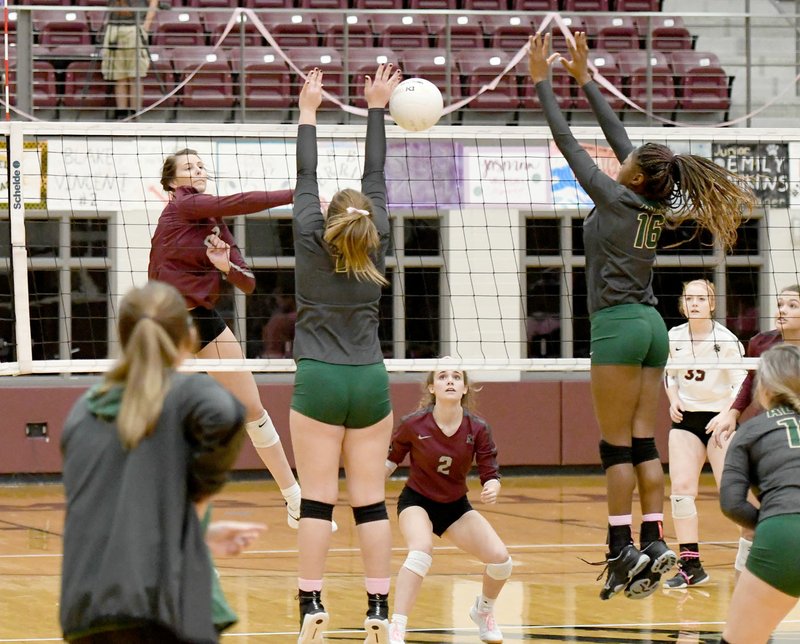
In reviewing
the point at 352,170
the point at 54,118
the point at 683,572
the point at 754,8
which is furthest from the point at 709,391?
the point at 754,8

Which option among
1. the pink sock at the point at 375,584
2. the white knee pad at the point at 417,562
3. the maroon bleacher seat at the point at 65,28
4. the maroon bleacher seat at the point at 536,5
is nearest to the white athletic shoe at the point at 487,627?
the white knee pad at the point at 417,562

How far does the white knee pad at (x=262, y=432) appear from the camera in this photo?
7547mm

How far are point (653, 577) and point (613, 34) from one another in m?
10.4

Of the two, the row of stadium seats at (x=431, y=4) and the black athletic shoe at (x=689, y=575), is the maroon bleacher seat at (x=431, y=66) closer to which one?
the row of stadium seats at (x=431, y=4)

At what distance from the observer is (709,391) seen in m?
8.78

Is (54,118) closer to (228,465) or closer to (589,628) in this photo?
(589,628)

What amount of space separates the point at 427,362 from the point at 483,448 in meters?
0.60

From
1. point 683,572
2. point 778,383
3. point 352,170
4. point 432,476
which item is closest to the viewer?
point 778,383

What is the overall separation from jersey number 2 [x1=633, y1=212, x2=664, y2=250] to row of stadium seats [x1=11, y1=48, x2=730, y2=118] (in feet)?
24.8

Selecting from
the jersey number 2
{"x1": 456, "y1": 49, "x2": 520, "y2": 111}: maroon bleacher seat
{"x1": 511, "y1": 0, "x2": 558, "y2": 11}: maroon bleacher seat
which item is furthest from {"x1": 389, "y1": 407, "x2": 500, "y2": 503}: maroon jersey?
{"x1": 511, "y1": 0, "x2": 558, "y2": 11}: maroon bleacher seat

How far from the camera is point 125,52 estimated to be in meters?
13.4

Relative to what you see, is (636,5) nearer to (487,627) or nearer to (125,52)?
(125,52)

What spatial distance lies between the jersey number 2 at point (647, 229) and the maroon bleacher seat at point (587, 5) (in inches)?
415

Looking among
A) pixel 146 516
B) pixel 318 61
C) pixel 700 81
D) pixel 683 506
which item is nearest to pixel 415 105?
pixel 146 516
